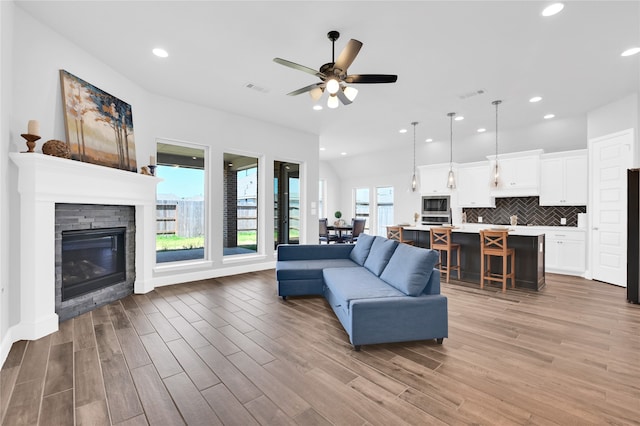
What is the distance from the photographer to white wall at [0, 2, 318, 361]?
2.62 metres

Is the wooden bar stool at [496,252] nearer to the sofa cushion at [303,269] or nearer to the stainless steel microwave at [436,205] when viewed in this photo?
the sofa cushion at [303,269]

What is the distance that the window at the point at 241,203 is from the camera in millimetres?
6328

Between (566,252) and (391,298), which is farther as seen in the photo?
(566,252)

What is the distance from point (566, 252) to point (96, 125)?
7.87 m

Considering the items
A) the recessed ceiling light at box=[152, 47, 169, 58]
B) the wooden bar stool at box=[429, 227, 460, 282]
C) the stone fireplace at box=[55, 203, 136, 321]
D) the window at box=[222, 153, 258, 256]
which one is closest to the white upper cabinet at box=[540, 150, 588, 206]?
the wooden bar stool at box=[429, 227, 460, 282]

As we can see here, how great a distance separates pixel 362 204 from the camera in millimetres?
10117

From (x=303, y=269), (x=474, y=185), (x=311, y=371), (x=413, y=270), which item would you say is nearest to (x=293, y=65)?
(x=413, y=270)

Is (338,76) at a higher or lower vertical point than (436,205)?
higher

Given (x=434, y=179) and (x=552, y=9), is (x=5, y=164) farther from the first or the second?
(x=434, y=179)

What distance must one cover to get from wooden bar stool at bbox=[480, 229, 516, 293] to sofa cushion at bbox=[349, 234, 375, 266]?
1906 mm

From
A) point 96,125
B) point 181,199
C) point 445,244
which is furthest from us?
point 181,199

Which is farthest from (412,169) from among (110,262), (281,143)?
(110,262)

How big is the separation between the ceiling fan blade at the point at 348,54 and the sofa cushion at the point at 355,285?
2.11 meters

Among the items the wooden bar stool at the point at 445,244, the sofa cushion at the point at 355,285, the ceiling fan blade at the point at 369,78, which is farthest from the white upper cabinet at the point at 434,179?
the ceiling fan blade at the point at 369,78
